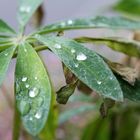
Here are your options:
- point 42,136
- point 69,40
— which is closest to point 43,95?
point 69,40

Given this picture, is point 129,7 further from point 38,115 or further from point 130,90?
point 38,115

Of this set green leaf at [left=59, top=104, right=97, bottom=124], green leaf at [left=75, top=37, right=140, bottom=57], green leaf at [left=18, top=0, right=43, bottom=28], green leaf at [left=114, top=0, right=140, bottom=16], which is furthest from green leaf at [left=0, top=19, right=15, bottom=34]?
green leaf at [left=114, top=0, right=140, bottom=16]

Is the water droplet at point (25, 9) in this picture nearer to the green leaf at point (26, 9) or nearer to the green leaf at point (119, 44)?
the green leaf at point (26, 9)

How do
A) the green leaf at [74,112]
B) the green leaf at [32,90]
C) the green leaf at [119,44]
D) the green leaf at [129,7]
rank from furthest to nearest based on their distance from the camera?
the green leaf at [129,7] → the green leaf at [74,112] → the green leaf at [119,44] → the green leaf at [32,90]

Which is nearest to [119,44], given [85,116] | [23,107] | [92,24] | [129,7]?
[92,24]

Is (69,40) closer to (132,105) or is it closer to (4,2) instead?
(132,105)

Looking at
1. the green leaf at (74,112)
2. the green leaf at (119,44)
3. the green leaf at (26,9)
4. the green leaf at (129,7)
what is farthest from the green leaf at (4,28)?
the green leaf at (129,7)
